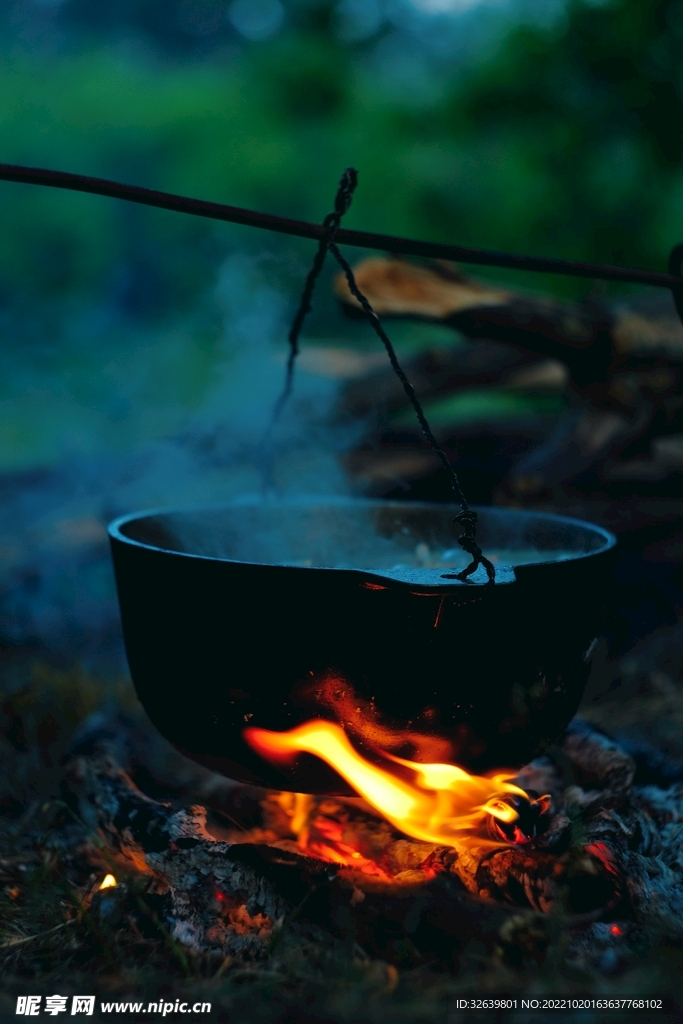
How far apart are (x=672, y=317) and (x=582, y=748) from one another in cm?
158

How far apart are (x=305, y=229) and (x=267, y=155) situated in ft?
24.8

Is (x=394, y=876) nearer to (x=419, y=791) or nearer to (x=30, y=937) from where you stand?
(x=419, y=791)

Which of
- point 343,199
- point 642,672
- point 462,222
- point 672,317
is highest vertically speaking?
point 462,222

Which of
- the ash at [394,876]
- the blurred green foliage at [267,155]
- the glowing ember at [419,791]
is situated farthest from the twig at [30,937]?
the blurred green foliage at [267,155]

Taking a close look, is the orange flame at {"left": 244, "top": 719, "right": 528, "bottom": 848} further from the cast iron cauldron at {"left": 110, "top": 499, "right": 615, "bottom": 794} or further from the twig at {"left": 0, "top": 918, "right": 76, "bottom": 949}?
the twig at {"left": 0, "top": 918, "right": 76, "bottom": 949}

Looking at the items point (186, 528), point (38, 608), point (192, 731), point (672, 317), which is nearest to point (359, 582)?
point (192, 731)

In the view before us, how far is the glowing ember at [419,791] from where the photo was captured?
150 cm

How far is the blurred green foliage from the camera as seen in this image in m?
7.38

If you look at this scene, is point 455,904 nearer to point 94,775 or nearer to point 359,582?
point 359,582

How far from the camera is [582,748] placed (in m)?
2.07

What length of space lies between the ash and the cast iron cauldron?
0.19m

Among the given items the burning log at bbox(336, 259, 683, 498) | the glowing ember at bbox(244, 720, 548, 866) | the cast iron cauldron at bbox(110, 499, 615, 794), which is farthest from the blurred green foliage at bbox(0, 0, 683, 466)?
the glowing ember at bbox(244, 720, 548, 866)

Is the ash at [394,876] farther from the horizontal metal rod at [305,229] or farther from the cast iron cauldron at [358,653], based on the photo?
the horizontal metal rod at [305,229]

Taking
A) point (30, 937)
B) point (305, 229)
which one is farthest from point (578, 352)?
point (30, 937)
